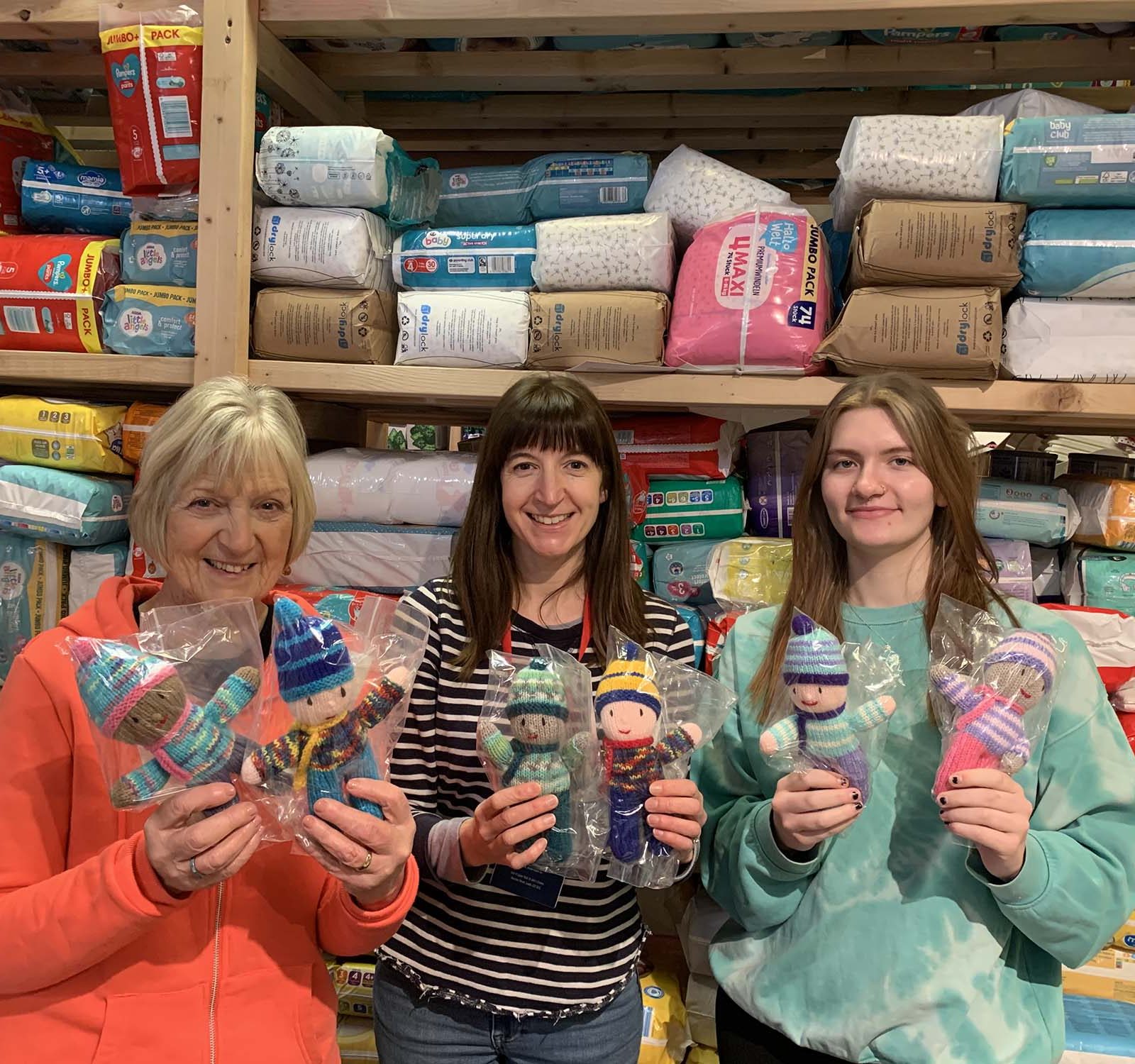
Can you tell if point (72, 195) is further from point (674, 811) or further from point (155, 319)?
point (674, 811)

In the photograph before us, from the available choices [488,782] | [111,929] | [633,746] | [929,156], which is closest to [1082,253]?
→ [929,156]

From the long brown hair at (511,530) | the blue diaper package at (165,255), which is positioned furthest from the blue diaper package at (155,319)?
the long brown hair at (511,530)

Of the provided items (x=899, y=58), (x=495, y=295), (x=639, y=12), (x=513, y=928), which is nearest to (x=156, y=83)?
(x=495, y=295)

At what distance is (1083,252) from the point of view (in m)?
1.72

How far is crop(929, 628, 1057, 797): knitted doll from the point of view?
3.49 ft

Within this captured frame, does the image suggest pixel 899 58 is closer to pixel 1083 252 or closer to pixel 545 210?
pixel 1083 252

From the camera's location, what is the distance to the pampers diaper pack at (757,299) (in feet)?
5.91

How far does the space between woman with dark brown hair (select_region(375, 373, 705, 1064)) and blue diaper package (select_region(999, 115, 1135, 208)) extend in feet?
3.35

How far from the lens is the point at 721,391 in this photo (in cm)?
186

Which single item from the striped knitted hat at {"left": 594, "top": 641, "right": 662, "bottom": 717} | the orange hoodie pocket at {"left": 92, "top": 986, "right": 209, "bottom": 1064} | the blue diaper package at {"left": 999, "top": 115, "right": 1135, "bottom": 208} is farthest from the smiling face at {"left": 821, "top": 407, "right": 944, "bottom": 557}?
the orange hoodie pocket at {"left": 92, "top": 986, "right": 209, "bottom": 1064}

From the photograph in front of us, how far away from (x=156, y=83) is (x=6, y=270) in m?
0.60

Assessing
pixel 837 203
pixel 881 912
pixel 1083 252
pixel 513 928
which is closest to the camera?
pixel 881 912

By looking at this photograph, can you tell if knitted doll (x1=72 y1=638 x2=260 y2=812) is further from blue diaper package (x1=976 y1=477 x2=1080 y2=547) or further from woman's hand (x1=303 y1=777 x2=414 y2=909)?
blue diaper package (x1=976 y1=477 x2=1080 y2=547)

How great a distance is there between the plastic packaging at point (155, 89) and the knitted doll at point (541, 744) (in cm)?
157
